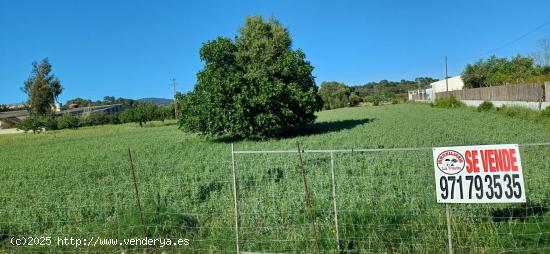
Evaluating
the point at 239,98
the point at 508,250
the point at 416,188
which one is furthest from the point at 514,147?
Result: the point at 239,98

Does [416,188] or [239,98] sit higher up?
[239,98]

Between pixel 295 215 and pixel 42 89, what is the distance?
8467cm

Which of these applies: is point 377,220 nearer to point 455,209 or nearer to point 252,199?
point 455,209

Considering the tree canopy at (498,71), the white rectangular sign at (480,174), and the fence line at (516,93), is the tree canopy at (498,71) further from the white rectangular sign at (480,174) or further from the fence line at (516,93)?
the white rectangular sign at (480,174)

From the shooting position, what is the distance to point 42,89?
78.1m

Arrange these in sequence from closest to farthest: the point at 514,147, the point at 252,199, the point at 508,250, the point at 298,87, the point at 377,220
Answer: the point at 514,147 → the point at 508,250 → the point at 377,220 → the point at 252,199 → the point at 298,87

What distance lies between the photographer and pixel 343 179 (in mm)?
7883

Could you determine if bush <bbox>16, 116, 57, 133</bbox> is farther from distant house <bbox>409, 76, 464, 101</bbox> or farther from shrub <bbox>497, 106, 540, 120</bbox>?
distant house <bbox>409, 76, 464, 101</bbox>

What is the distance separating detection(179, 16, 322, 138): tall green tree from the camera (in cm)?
1895

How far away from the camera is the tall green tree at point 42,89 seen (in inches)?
3056

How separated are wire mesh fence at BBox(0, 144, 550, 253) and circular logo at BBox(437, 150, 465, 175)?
0.47 metres

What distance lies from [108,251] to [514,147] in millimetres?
5095

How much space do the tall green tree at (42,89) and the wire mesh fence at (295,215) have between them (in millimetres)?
78236

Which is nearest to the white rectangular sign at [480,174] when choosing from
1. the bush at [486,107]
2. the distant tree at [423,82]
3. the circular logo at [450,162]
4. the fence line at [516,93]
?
the circular logo at [450,162]
